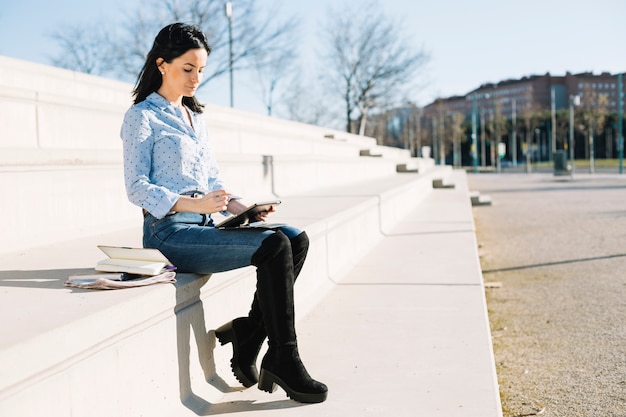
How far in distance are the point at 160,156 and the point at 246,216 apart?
0.45m

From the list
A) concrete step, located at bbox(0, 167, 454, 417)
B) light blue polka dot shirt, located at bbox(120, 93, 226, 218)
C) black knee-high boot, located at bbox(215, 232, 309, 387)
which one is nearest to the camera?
concrete step, located at bbox(0, 167, 454, 417)

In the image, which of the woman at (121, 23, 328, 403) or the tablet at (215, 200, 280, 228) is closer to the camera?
the woman at (121, 23, 328, 403)

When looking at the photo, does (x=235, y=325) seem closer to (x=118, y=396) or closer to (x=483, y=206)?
(x=118, y=396)

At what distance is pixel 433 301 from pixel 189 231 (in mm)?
2164

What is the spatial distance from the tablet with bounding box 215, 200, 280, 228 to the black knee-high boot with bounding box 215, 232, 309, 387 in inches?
7.9

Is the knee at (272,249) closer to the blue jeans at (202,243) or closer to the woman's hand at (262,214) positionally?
the blue jeans at (202,243)

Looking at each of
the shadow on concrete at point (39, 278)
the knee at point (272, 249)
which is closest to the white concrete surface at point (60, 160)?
the shadow on concrete at point (39, 278)

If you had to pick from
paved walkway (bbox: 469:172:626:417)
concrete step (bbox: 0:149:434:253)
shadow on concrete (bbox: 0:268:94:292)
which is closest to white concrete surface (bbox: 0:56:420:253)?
concrete step (bbox: 0:149:434:253)

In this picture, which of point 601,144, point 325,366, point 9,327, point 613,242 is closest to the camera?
point 9,327

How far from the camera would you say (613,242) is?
31.9 feet

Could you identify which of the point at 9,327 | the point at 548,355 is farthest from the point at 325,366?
the point at 548,355

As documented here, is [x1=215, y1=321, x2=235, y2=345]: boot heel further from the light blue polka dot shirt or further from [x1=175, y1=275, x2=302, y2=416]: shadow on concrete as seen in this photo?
the light blue polka dot shirt

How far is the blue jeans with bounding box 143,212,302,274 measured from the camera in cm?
268

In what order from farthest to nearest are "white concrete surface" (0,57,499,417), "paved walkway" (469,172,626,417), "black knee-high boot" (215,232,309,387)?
"paved walkway" (469,172,626,417) < "black knee-high boot" (215,232,309,387) < "white concrete surface" (0,57,499,417)
